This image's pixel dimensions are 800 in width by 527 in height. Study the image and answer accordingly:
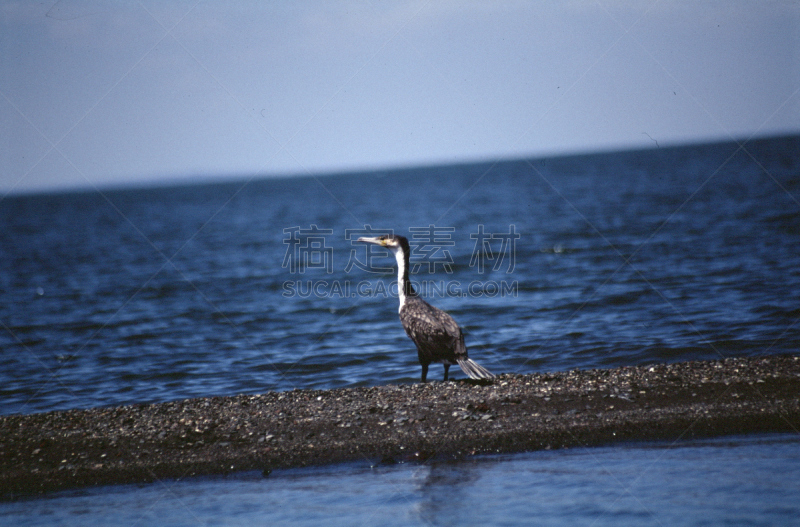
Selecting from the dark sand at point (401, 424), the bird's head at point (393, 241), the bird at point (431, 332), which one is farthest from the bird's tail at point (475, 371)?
the bird's head at point (393, 241)

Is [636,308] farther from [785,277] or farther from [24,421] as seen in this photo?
[24,421]

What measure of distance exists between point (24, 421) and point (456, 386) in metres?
5.56

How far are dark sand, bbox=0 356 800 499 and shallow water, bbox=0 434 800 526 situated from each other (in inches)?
10.7

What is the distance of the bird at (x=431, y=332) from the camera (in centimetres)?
988

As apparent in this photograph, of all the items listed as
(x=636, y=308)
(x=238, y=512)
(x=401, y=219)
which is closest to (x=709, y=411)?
(x=238, y=512)

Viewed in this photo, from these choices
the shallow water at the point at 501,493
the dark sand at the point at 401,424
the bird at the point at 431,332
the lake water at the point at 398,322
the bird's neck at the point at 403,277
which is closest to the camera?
the shallow water at the point at 501,493

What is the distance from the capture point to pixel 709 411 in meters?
7.80

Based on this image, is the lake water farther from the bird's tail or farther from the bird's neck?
the bird's tail

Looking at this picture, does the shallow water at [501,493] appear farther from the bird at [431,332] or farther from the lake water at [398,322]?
the bird at [431,332]

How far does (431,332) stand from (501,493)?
3782mm

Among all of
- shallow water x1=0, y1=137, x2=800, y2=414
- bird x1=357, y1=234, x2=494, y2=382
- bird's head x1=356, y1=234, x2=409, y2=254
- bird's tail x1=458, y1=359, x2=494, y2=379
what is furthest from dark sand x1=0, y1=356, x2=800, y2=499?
bird's head x1=356, y1=234, x2=409, y2=254

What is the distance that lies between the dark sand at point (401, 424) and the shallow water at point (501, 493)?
0.27m

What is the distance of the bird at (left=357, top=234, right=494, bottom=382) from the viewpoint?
389 inches

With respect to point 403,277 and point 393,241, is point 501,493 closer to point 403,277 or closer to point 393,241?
point 403,277
